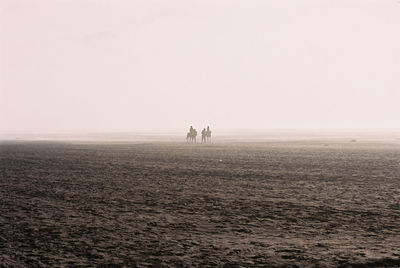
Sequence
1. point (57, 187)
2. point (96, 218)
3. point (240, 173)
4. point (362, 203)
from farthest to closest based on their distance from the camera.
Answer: point (240, 173)
point (57, 187)
point (362, 203)
point (96, 218)

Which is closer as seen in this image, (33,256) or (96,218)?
(33,256)

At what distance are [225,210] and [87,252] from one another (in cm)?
436

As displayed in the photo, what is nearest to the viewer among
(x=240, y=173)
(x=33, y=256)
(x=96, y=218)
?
(x=33, y=256)

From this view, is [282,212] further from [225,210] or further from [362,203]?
[362,203]

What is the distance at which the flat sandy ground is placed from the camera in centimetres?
686

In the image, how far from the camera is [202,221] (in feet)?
30.7

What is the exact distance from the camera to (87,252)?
7.11m

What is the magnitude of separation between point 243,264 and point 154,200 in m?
5.97

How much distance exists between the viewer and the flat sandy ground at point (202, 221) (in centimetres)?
686

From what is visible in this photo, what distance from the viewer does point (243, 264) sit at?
647 centimetres

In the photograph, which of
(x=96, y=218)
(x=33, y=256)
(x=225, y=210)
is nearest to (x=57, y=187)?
(x=96, y=218)

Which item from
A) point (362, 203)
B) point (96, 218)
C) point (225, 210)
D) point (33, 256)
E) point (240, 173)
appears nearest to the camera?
point (33, 256)

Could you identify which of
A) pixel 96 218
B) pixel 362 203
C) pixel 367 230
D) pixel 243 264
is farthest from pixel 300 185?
pixel 243 264

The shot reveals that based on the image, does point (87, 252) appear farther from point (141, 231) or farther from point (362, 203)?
point (362, 203)
